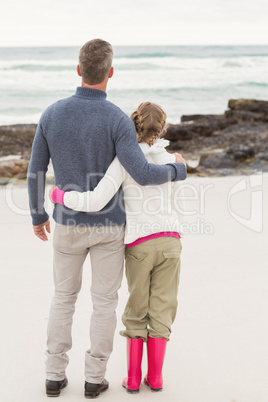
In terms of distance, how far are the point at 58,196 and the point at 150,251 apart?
0.45 metres

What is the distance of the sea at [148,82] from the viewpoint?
18703 mm

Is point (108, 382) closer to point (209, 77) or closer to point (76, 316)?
point (76, 316)

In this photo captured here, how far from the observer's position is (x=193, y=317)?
9.81ft

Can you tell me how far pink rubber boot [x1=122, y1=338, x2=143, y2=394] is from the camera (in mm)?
2154

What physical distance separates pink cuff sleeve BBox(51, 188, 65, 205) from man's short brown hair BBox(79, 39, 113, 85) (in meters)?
0.46

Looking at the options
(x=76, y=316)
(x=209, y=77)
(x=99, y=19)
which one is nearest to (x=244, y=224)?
(x=76, y=316)

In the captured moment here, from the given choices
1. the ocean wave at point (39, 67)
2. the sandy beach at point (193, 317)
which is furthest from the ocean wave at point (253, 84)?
the sandy beach at point (193, 317)

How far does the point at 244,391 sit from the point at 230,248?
6.47 ft

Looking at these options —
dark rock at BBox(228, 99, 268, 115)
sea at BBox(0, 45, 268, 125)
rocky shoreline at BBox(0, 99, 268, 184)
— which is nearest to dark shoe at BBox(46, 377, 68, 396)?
rocky shoreline at BBox(0, 99, 268, 184)

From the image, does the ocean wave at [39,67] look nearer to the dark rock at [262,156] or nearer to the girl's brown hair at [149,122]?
the dark rock at [262,156]

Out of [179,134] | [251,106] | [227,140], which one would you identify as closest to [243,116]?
[251,106]

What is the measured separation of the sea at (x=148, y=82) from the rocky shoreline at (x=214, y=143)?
3123 mm

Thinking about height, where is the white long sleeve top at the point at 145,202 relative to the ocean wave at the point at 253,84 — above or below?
below

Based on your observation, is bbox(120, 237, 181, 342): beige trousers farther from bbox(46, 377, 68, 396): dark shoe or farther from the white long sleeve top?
bbox(46, 377, 68, 396): dark shoe
